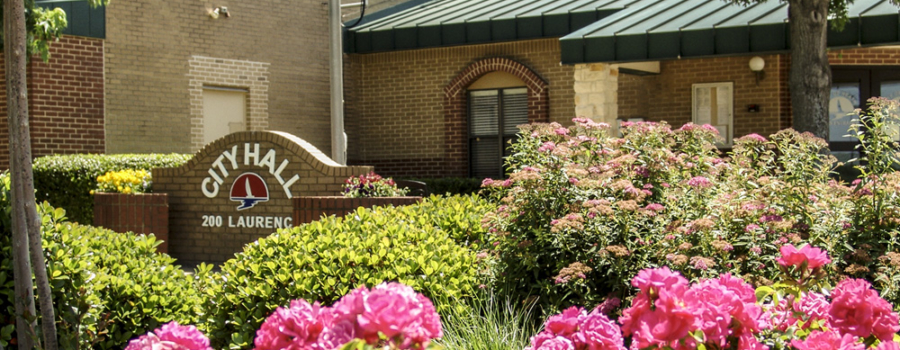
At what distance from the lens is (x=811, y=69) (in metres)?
10.4

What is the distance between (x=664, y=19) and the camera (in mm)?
13180

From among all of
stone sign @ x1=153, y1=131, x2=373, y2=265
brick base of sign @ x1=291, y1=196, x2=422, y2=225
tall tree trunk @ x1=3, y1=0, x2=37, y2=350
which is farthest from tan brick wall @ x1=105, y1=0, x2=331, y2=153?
tall tree trunk @ x1=3, y1=0, x2=37, y2=350

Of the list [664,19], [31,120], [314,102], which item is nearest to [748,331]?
[664,19]

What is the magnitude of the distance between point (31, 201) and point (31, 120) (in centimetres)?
1054

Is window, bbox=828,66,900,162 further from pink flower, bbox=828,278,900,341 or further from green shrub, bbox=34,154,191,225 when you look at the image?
pink flower, bbox=828,278,900,341

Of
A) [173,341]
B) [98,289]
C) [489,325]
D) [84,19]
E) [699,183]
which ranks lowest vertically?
[489,325]

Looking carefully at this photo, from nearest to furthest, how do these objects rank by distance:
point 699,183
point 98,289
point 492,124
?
point 98,289
point 699,183
point 492,124

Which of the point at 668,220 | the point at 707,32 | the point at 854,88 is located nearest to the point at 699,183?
the point at 668,220

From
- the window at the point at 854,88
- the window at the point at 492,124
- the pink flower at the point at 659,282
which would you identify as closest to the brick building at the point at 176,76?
the window at the point at 492,124

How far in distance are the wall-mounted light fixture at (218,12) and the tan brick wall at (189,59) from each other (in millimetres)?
76

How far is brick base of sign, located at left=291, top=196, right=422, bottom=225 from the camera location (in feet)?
31.0

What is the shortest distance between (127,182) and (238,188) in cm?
152

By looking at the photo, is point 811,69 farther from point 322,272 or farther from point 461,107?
point 461,107

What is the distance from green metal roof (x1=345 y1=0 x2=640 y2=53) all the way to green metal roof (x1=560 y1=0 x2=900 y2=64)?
1.29 meters
